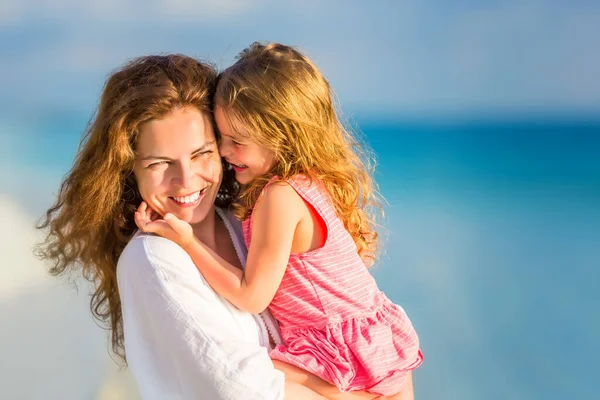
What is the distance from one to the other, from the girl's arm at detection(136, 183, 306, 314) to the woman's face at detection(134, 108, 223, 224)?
0.25ft

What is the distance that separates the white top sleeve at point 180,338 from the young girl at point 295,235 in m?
0.11

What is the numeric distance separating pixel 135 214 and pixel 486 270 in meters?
4.37

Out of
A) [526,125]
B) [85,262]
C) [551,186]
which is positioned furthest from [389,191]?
[85,262]

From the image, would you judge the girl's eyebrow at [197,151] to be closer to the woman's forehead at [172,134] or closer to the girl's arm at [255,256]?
the woman's forehead at [172,134]

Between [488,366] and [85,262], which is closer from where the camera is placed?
[85,262]

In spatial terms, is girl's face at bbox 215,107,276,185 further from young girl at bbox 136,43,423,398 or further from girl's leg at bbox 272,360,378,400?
girl's leg at bbox 272,360,378,400

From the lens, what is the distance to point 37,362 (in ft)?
14.0

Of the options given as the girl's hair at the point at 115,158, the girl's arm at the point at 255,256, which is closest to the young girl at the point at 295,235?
the girl's arm at the point at 255,256

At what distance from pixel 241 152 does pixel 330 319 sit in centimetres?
51

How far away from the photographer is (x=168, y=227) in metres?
2.04

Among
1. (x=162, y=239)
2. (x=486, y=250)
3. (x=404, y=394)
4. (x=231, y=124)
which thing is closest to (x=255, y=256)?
(x=162, y=239)

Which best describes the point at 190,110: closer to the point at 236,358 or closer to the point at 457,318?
the point at 236,358

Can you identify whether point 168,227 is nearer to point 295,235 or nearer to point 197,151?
point 197,151

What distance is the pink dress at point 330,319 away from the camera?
6.87ft
